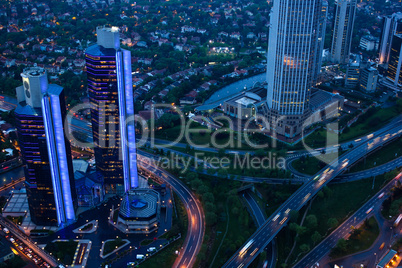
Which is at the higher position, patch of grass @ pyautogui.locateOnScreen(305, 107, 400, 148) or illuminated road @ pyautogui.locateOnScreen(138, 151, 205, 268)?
patch of grass @ pyautogui.locateOnScreen(305, 107, 400, 148)

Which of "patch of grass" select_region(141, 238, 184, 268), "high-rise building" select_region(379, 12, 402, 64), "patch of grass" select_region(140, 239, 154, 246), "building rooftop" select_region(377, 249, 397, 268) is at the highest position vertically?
"high-rise building" select_region(379, 12, 402, 64)

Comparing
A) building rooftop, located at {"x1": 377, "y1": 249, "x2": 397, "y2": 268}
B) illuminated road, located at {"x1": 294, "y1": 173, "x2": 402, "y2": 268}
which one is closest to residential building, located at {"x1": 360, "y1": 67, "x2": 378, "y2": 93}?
illuminated road, located at {"x1": 294, "y1": 173, "x2": 402, "y2": 268}

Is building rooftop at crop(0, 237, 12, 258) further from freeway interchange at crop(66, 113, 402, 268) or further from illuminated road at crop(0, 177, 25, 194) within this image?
freeway interchange at crop(66, 113, 402, 268)

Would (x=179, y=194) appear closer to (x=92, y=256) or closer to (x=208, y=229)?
(x=208, y=229)

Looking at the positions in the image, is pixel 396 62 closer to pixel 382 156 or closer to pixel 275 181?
pixel 382 156

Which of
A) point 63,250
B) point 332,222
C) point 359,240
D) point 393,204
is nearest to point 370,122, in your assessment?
point 393,204

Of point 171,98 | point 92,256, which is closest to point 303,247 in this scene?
point 92,256
